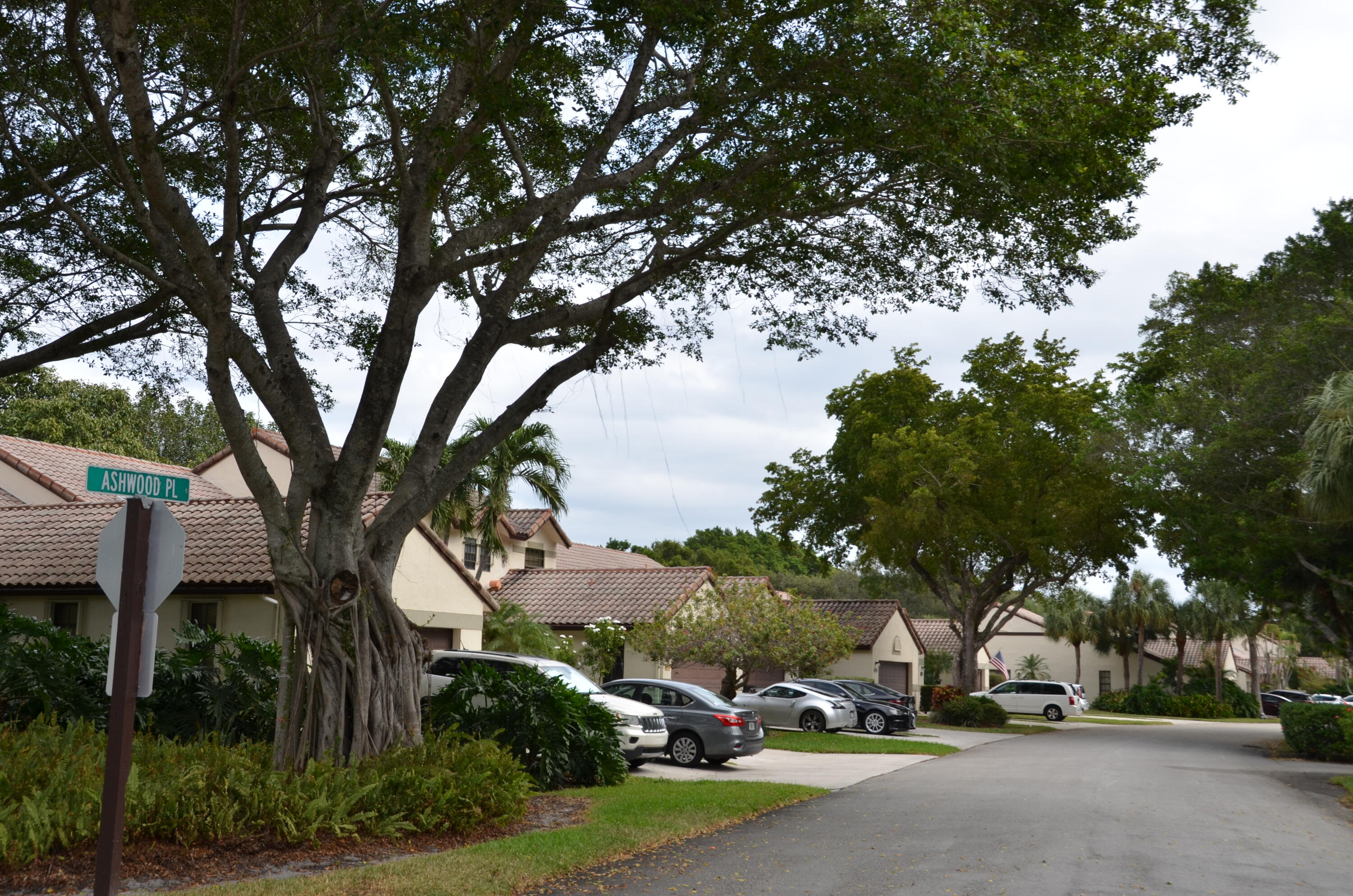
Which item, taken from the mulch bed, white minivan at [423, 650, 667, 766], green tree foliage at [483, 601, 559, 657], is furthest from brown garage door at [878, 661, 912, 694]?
the mulch bed

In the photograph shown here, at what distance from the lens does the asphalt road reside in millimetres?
8516

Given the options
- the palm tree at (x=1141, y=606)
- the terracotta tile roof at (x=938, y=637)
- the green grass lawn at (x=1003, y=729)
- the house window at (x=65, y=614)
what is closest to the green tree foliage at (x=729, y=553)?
the terracotta tile roof at (x=938, y=637)

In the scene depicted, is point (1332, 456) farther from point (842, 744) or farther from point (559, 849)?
point (842, 744)

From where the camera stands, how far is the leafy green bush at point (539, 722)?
13.6 m

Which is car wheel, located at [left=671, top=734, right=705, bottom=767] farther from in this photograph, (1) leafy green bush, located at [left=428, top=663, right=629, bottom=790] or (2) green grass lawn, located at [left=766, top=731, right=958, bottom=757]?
(2) green grass lawn, located at [left=766, top=731, right=958, bottom=757]

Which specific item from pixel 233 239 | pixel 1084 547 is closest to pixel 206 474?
pixel 233 239

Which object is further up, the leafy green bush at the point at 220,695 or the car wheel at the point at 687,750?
the leafy green bush at the point at 220,695

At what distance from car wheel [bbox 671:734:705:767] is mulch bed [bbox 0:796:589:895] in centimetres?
861

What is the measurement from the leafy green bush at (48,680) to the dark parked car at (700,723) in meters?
8.11

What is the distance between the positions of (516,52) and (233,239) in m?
3.38

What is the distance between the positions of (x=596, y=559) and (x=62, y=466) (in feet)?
70.8

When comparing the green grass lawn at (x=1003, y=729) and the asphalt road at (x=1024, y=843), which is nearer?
the asphalt road at (x=1024, y=843)

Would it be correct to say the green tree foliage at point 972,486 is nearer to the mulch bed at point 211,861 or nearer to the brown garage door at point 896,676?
the brown garage door at point 896,676

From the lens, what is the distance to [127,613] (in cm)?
592
